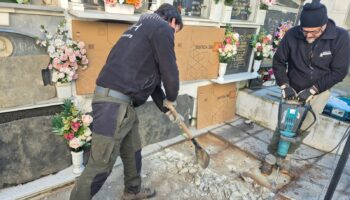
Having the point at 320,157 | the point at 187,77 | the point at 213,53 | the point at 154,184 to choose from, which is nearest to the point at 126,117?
the point at 154,184

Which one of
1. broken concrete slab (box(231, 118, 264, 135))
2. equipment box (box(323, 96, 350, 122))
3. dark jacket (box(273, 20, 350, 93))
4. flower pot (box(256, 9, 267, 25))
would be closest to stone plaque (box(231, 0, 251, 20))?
flower pot (box(256, 9, 267, 25))

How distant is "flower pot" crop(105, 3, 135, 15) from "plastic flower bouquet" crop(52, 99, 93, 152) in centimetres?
114

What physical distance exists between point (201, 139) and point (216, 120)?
0.73m

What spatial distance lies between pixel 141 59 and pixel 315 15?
6.18ft

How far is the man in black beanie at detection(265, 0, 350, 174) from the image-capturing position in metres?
2.75

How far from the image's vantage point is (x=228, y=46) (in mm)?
4363

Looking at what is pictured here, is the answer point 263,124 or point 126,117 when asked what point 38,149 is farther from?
point 263,124

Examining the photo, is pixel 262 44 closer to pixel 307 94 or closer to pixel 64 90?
pixel 307 94

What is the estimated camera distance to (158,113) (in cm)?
386

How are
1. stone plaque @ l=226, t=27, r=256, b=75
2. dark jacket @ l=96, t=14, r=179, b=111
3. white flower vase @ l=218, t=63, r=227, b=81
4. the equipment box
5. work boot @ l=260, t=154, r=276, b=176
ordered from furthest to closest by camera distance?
stone plaque @ l=226, t=27, r=256, b=75 → white flower vase @ l=218, t=63, r=227, b=81 → the equipment box → work boot @ l=260, t=154, r=276, b=176 → dark jacket @ l=96, t=14, r=179, b=111

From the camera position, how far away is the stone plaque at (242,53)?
4.89 meters

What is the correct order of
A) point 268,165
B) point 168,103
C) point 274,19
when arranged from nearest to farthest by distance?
point 168,103, point 268,165, point 274,19

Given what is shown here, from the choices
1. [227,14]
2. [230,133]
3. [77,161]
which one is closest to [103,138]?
[77,161]

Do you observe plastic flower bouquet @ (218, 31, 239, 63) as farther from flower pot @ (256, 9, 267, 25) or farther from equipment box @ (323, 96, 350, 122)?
equipment box @ (323, 96, 350, 122)
